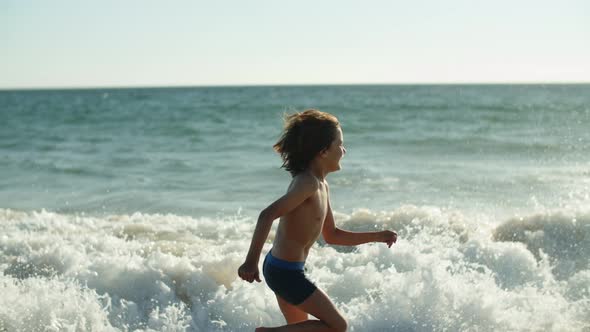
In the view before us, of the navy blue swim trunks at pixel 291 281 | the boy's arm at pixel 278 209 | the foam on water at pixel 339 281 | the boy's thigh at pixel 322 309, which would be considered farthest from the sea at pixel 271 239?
the boy's thigh at pixel 322 309

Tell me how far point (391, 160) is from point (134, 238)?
7635 mm

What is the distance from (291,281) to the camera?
2988 mm

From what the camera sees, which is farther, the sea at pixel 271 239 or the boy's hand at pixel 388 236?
the sea at pixel 271 239

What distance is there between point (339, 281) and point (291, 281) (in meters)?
2.27

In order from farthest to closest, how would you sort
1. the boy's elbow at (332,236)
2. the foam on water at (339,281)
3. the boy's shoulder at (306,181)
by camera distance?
the foam on water at (339,281) < the boy's elbow at (332,236) < the boy's shoulder at (306,181)

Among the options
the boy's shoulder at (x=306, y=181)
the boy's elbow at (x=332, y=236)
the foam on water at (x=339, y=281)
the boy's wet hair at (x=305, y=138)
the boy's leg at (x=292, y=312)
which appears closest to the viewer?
the boy's shoulder at (x=306, y=181)

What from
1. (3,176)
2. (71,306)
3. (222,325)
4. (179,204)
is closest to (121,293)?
(71,306)

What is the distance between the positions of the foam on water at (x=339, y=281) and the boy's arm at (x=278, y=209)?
199 cm

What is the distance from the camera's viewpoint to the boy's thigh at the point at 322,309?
2.99 m

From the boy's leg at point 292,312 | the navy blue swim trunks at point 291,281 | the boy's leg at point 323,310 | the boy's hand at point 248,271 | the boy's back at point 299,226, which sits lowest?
the boy's leg at point 292,312

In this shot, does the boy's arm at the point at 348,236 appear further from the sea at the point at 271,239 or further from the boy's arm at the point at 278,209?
the sea at the point at 271,239

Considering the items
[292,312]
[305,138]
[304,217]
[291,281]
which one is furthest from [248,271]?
[305,138]

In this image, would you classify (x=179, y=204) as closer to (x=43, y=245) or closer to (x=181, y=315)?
(x=43, y=245)

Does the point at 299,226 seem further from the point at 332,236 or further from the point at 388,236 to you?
the point at 388,236
